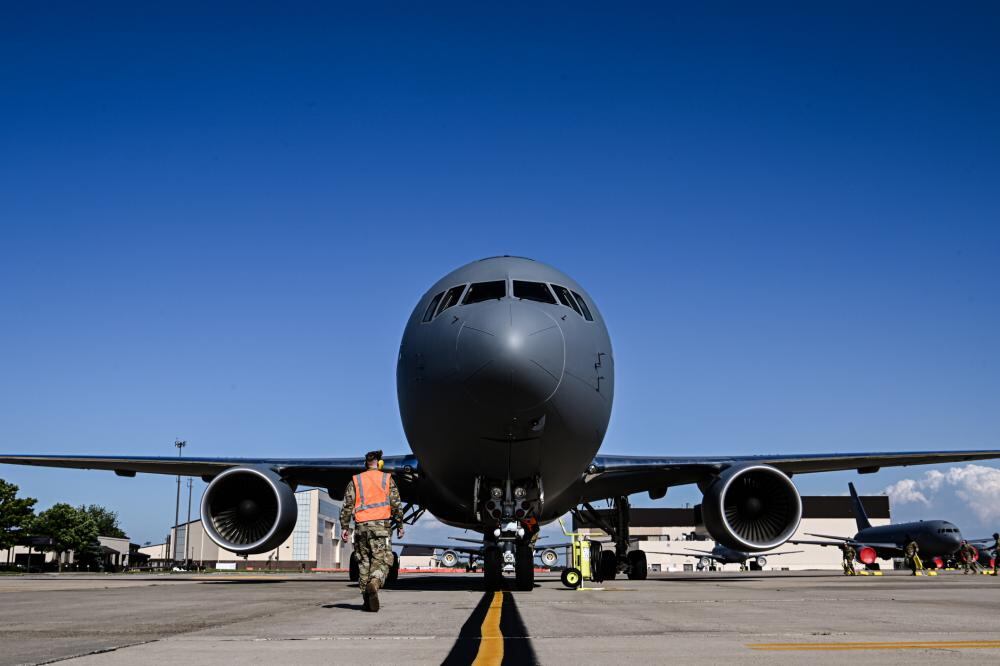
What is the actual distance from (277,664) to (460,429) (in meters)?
6.80

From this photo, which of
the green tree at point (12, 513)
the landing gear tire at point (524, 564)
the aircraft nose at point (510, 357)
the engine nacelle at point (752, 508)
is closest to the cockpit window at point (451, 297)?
the aircraft nose at point (510, 357)

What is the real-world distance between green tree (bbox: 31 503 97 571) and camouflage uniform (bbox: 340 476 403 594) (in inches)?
3092

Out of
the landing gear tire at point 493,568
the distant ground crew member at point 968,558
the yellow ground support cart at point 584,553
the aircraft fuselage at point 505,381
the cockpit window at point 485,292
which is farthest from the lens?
the distant ground crew member at point 968,558

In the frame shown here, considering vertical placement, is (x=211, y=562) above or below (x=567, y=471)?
below

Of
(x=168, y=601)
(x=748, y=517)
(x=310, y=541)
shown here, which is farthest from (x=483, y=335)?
(x=310, y=541)

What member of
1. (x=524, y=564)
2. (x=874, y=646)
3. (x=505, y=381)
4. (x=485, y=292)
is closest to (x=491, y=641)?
(x=874, y=646)

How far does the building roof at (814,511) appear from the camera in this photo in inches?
3981

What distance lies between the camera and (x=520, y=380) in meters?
10.4

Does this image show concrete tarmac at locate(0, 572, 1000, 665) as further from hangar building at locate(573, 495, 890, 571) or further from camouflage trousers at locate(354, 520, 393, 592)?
hangar building at locate(573, 495, 890, 571)

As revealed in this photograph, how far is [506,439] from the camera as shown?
1118 centimetres

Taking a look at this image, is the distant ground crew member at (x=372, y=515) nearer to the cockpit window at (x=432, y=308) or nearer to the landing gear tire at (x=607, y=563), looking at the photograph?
the cockpit window at (x=432, y=308)

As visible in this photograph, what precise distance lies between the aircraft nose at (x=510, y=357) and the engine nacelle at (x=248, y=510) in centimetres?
592

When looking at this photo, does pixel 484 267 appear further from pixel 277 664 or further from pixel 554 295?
pixel 277 664

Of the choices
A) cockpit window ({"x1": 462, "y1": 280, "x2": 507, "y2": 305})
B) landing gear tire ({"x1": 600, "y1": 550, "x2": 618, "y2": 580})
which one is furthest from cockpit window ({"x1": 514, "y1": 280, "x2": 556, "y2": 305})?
landing gear tire ({"x1": 600, "y1": 550, "x2": 618, "y2": 580})
